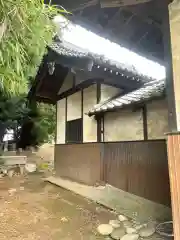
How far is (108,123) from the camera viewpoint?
680 centimetres

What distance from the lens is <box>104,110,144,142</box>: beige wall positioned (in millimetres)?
5895

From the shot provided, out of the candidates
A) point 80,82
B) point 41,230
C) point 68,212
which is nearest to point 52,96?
point 80,82

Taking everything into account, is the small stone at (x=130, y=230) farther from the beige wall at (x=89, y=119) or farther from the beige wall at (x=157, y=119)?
the beige wall at (x=89, y=119)

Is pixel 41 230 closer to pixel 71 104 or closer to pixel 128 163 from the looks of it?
pixel 128 163

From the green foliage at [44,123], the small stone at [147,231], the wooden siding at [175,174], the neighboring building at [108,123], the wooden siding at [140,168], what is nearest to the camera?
the wooden siding at [175,174]

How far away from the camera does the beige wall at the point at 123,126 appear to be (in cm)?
589

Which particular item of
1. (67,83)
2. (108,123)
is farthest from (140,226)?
(67,83)

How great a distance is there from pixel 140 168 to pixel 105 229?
6.76 ft

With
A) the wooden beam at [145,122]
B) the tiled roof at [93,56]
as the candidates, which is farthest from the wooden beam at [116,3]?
the wooden beam at [145,122]

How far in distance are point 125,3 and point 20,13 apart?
1614 mm

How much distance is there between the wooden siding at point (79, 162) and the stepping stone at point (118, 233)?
8.94 ft

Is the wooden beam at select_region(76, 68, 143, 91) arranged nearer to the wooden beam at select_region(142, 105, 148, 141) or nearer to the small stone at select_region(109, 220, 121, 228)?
the wooden beam at select_region(142, 105, 148, 141)

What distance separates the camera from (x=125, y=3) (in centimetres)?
266

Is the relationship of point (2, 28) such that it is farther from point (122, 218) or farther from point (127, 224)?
point (122, 218)
